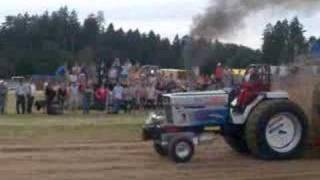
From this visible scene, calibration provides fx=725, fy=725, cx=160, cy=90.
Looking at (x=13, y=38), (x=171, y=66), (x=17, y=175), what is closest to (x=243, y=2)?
(x=17, y=175)

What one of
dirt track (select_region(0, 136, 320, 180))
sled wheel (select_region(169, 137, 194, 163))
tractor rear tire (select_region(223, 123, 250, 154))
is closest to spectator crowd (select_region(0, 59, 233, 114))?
dirt track (select_region(0, 136, 320, 180))

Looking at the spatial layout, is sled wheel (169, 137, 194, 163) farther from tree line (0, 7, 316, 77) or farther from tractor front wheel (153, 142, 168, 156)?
tree line (0, 7, 316, 77)

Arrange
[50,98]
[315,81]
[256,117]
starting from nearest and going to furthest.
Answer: [256,117], [315,81], [50,98]

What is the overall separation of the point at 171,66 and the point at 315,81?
60.6 meters

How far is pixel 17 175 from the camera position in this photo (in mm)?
10453

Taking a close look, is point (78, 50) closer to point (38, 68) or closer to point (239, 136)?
point (38, 68)

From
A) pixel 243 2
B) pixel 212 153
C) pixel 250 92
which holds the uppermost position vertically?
pixel 243 2

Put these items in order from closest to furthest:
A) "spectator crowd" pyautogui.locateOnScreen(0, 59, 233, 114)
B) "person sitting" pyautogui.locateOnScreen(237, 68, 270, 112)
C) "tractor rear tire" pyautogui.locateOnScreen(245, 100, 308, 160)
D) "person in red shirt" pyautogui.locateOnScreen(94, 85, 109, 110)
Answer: "tractor rear tire" pyautogui.locateOnScreen(245, 100, 308, 160), "person sitting" pyautogui.locateOnScreen(237, 68, 270, 112), "spectator crowd" pyautogui.locateOnScreen(0, 59, 233, 114), "person in red shirt" pyautogui.locateOnScreen(94, 85, 109, 110)

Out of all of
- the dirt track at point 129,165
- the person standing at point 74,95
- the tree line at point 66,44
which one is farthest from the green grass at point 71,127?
the tree line at point 66,44

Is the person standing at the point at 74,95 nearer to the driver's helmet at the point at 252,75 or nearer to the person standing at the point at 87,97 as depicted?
the person standing at the point at 87,97

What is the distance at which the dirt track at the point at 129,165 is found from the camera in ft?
34.8

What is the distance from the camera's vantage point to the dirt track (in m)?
10.6

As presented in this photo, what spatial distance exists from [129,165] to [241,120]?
2059mm

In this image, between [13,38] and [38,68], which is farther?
[13,38]
